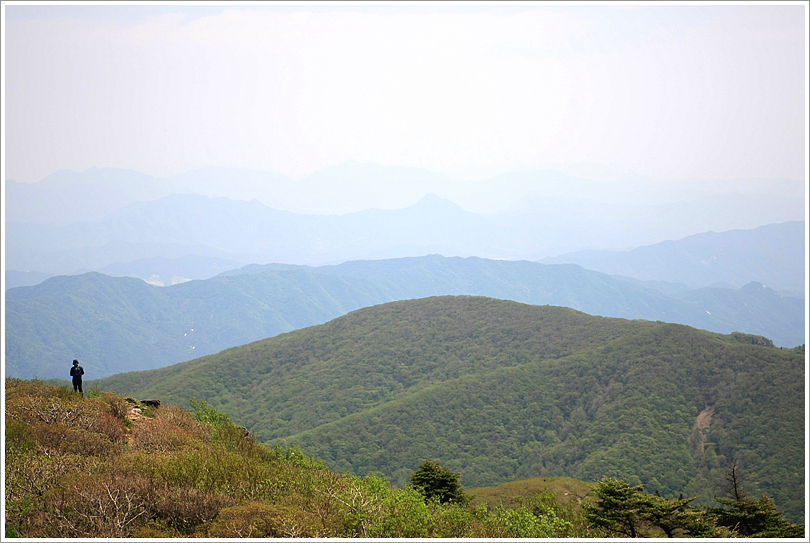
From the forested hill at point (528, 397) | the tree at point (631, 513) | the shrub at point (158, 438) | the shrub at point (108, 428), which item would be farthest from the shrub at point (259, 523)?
the forested hill at point (528, 397)

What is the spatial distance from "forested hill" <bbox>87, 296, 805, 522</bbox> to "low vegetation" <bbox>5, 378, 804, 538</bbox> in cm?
4830

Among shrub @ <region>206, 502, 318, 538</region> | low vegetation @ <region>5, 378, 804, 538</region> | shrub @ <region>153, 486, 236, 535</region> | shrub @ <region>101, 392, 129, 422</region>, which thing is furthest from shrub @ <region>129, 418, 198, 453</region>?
shrub @ <region>206, 502, 318, 538</region>

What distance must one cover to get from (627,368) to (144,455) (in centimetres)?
9294

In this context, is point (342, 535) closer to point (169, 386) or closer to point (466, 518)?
point (466, 518)

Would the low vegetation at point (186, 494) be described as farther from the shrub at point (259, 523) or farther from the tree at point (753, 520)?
the tree at point (753, 520)

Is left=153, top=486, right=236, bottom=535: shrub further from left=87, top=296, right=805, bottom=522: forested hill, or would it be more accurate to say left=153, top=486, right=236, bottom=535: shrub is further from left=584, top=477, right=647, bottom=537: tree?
left=87, top=296, right=805, bottom=522: forested hill

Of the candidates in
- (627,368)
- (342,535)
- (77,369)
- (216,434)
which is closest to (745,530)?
(342,535)

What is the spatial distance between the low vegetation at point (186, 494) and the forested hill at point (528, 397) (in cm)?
4830

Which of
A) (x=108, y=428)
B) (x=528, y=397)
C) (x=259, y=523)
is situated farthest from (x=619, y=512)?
(x=528, y=397)

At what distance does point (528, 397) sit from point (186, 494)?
88.6 m

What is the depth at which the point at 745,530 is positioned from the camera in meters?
20.1

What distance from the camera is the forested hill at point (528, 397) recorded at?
70.4 m

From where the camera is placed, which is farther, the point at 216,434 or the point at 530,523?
the point at 216,434

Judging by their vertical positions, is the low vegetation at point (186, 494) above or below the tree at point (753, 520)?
above
